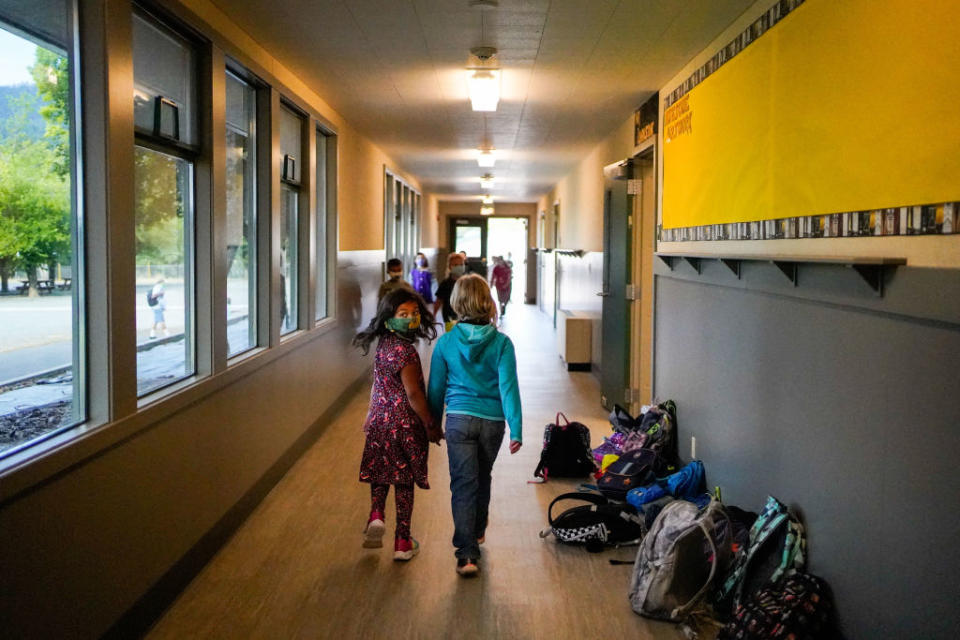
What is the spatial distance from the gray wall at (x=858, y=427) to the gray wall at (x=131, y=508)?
2.56 meters

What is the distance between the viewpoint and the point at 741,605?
A: 3.40 m

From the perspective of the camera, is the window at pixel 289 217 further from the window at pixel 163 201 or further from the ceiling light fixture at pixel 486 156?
the ceiling light fixture at pixel 486 156

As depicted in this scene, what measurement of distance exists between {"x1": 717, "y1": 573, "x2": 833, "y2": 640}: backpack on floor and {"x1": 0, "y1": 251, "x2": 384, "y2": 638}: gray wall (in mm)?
2225

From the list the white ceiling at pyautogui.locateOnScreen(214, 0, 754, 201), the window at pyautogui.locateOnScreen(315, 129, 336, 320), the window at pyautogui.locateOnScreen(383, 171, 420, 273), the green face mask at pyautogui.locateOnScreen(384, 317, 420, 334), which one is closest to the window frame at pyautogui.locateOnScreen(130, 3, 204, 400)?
the white ceiling at pyautogui.locateOnScreen(214, 0, 754, 201)

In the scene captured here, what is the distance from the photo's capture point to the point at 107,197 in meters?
3.17

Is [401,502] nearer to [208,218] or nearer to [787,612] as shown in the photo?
[208,218]

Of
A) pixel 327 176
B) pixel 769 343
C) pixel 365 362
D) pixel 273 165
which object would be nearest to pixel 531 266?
pixel 365 362

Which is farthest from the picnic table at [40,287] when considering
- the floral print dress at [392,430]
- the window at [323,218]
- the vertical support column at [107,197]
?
the window at [323,218]

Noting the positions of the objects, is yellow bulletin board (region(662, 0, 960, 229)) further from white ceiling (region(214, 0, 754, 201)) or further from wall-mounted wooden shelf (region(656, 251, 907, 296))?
white ceiling (region(214, 0, 754, 201))

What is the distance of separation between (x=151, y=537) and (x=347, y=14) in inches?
110

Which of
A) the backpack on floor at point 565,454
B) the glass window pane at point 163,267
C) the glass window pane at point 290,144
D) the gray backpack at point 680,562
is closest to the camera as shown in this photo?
the gray backpack at point 680,562

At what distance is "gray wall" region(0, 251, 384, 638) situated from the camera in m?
2.61

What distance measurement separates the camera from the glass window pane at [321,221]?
8.06 meters

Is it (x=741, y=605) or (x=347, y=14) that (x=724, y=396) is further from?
(x=347, y=14)
